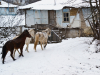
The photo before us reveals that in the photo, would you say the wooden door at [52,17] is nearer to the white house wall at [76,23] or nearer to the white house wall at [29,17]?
the white house wall at [29,17]

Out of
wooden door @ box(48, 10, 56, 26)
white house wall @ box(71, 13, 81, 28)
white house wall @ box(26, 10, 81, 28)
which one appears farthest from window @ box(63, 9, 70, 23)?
wooden door @ box(48, 10, 56, 26)

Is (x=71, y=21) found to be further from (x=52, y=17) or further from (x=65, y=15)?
(x=52, y=17)

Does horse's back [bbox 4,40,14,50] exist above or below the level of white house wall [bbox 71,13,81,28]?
below

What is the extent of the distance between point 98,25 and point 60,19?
11375 mm

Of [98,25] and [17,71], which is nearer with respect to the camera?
[17,71]

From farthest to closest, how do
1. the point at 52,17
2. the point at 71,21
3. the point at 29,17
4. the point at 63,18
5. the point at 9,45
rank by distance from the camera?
the point at 29,17
the point at 52,17
the point at 63,18
the point at 71,21
the point at 9,45

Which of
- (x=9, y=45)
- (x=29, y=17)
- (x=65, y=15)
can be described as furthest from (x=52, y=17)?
(x=9, y=45)

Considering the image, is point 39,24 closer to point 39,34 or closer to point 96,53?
point 39,34

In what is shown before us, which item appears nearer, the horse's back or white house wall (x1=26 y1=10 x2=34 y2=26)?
the horse's back

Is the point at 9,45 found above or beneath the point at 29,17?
beneath

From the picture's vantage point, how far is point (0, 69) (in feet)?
18.5

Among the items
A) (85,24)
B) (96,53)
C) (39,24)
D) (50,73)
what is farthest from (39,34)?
(85,24)

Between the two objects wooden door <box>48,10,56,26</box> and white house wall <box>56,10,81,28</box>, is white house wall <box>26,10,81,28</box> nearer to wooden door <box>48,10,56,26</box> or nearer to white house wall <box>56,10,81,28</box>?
white house wall <box>56,10,81,28</box>

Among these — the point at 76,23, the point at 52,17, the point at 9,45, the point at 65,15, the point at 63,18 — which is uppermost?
the point at 65,15
